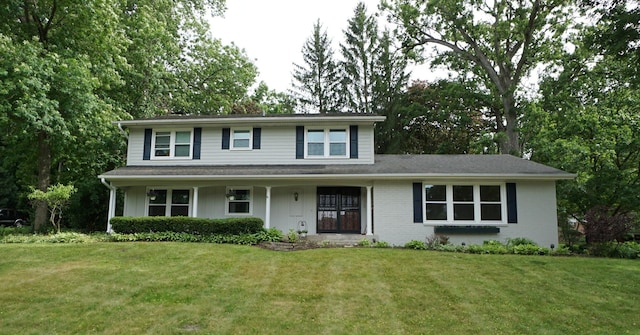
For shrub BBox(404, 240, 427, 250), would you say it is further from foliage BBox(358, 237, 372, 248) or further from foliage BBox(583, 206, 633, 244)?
foliage BBox(583, 206, 633, 244)

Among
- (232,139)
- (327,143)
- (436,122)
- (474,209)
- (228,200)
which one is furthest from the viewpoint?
(436,122)

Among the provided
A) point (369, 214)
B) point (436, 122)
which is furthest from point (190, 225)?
point (436, 122)

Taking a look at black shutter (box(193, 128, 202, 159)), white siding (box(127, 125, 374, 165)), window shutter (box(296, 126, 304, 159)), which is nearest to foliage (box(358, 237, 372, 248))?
white siding (box(127, 125, 374, 165))

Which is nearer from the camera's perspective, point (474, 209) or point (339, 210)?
point (474, 209)

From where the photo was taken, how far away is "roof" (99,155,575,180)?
44.8ft

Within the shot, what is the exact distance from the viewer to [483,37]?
24.1 m

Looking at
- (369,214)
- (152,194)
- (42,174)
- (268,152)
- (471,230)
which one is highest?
(268,152)

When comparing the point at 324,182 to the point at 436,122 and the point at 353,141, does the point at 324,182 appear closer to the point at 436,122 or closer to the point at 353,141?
the point at 353,141

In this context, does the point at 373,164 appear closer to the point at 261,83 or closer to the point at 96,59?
the point at 96,59

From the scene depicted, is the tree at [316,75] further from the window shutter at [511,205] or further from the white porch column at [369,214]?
the window shutter at [511,205]

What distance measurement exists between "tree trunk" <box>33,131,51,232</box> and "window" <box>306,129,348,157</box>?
10.3 m

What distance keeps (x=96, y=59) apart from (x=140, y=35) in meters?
3.34

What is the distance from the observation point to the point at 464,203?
14070 millimetres

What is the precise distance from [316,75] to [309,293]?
2668 centimetres
